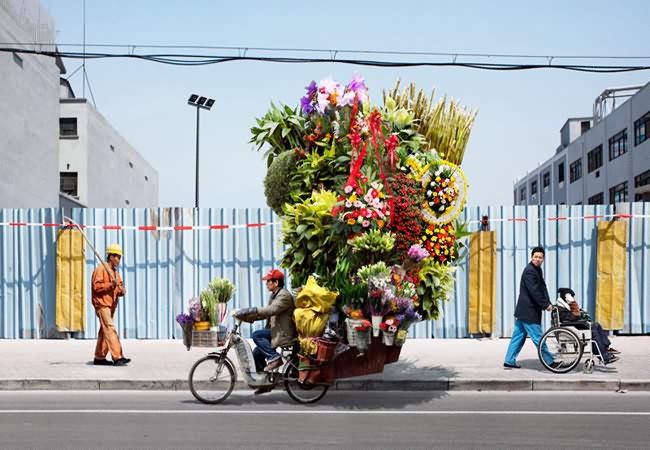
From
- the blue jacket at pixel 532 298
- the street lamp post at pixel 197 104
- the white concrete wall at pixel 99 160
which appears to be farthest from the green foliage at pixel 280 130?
the white concrete wall at pixel 99 160

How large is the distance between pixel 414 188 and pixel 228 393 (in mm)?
3168

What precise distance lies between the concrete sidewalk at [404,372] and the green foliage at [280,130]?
123 inches

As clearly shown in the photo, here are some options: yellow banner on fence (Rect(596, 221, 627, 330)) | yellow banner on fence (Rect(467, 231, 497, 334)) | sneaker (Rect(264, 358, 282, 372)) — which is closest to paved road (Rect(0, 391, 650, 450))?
sneaker (Rect(264, 358, 282, 372))

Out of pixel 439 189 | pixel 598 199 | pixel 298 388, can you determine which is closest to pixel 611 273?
pixel 439 189

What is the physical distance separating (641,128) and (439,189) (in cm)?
3689

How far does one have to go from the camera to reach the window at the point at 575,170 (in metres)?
58.6

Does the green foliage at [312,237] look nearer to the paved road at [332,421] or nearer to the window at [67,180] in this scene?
the paved road at [332,421]

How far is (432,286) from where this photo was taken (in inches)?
361

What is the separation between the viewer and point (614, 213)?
1520cm

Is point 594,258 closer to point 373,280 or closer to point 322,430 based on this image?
point 373,280

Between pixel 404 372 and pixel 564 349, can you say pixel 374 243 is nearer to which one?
pixel 404 372

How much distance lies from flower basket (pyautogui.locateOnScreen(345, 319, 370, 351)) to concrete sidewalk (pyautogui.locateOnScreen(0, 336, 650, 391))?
1.70m

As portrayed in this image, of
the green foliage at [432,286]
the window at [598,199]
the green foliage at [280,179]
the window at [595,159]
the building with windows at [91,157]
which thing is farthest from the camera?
the window at [595,159]

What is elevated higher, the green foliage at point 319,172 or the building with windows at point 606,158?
the building with windows at point 606,158
